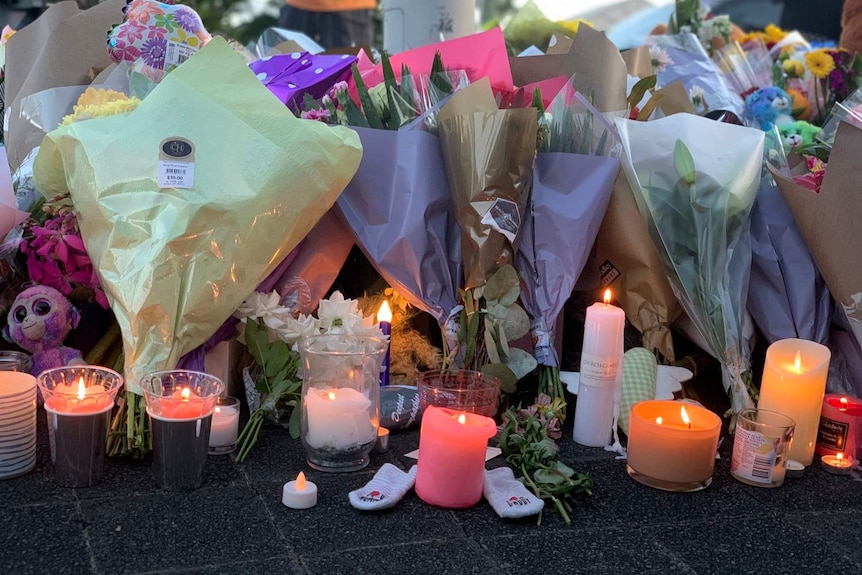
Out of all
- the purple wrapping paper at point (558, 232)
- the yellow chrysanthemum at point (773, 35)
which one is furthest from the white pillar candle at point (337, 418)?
the yellow chrysanthemum at point (773, 35)

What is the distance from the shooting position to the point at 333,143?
6.86 ft

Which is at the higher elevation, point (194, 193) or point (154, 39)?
point (154, 39)

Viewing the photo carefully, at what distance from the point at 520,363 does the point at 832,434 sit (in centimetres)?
75

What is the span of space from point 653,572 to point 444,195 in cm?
114

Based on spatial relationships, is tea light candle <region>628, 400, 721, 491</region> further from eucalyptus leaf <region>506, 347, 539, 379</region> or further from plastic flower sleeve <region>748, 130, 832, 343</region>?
plastic flower sleeve <region>748, 130, 832, 343</region>

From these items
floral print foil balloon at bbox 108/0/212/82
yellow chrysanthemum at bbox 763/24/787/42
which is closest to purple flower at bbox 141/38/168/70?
floral print foil balloon at bbox 108/0/212/82

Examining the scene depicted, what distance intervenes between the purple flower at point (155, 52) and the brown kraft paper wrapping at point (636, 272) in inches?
53.3

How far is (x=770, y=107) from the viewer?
357cm

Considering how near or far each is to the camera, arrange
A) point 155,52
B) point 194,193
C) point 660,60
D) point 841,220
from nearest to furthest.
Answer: point 194,193 → point 841,220 → point 155,52 → point 660,60

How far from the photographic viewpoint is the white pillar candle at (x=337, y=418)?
1786 mm

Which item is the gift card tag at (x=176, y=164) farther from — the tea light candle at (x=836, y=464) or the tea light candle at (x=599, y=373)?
the tea light candle at (x=836, y=464)

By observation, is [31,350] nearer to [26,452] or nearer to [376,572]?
[26,452]

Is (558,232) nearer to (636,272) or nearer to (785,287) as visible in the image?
(636,272)

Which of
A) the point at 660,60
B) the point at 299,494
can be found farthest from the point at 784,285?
the point at 660,60
